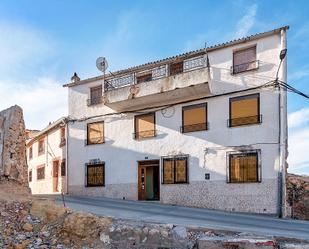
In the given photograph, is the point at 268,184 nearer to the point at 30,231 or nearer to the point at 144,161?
the point at 144,161

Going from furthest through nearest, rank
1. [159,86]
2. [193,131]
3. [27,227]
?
[159,86] → [193,131] → [27,227]

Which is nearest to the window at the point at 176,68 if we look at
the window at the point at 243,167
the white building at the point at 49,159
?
the window at the point at 243,167

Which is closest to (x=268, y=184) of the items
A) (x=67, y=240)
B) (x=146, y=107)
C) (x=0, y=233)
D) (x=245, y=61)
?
(x=245, y=61)

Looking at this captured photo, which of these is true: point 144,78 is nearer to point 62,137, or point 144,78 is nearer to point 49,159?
point 62,137

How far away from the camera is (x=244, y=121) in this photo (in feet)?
54.5

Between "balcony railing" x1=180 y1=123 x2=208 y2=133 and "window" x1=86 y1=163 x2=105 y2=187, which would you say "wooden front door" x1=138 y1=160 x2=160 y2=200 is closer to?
"window" x1=86 y1=163 x2=105 y2=187

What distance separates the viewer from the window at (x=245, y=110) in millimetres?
16359

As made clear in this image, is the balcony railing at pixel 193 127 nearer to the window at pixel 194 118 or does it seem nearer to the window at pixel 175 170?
the window at pixel 194 118

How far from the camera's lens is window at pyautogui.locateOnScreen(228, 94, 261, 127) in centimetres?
1636

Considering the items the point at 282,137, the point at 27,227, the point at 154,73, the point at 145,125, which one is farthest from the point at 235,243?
the point at 154,73

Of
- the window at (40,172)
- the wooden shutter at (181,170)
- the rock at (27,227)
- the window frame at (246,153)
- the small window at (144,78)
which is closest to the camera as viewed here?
the rock at (27,227)

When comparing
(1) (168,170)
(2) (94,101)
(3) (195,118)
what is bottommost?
(1) (168,170)

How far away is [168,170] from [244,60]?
6463 mm

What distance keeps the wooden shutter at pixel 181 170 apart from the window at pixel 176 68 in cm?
440
